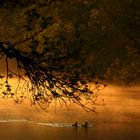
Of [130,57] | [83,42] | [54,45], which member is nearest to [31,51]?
[54,45]

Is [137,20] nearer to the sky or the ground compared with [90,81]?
nearer to the sky

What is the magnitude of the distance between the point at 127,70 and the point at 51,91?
18.0 feet

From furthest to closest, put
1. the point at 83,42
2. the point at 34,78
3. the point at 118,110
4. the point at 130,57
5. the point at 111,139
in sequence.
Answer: the point at 118,110 → the point at 111,139 → the point at 130,57 → the point at 83,42 → the point at 34,78

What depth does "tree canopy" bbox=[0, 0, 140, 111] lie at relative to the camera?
61.2 feet

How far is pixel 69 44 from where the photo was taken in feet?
65.8

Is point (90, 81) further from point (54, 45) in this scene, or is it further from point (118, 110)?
point (118, 110)

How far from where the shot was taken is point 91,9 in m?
23.7

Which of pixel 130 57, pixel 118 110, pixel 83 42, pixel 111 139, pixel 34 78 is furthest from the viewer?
pixel 118 110

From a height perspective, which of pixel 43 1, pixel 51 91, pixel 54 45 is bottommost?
pixel 51 91

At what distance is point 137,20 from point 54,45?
484cm

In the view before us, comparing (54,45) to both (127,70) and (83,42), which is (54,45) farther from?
(127,70)

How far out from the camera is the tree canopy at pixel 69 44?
61.2 feet

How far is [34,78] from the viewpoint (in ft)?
60.3

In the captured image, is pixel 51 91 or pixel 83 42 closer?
pixel 51 91
